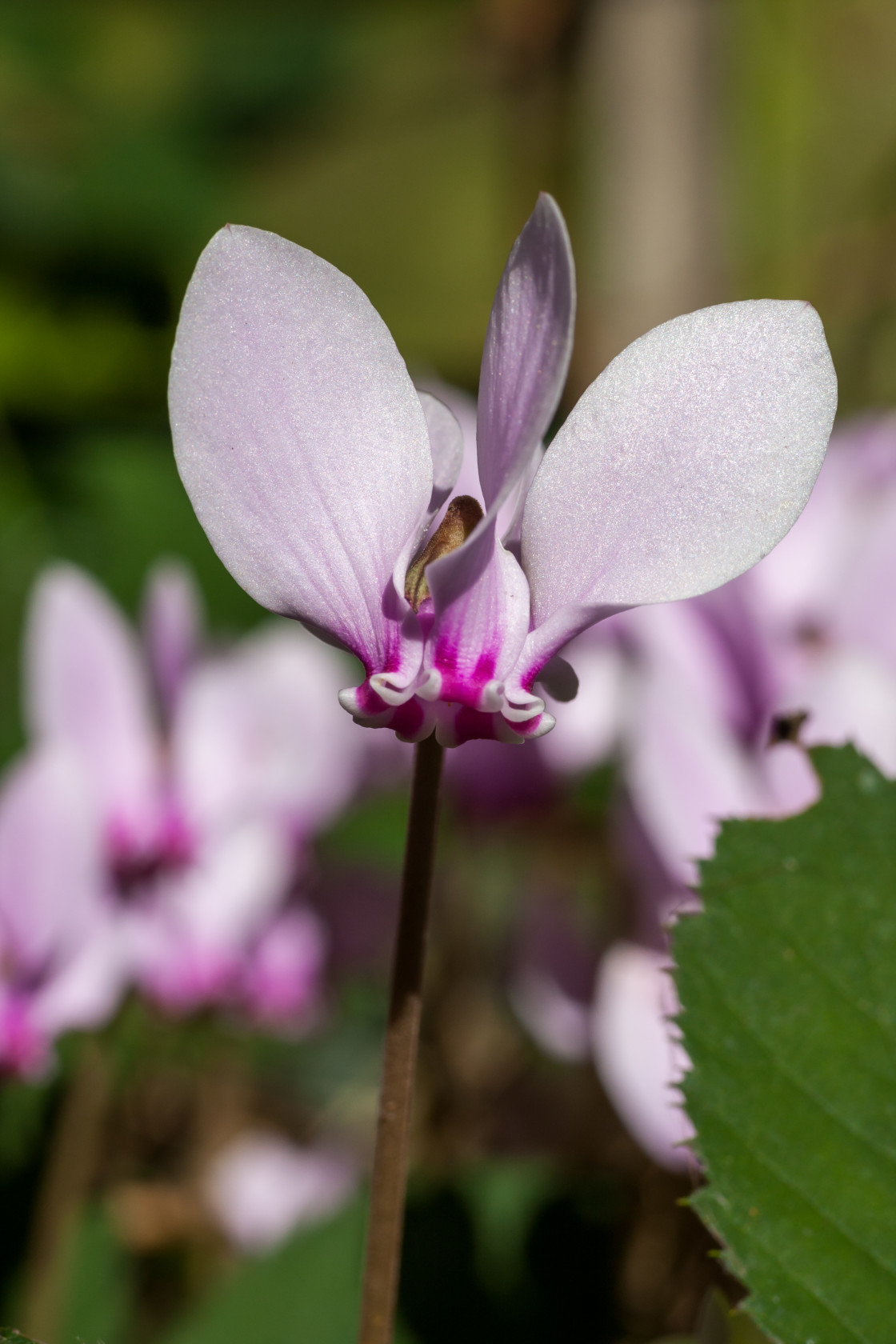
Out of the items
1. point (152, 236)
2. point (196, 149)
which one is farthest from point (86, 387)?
point (196, 149)

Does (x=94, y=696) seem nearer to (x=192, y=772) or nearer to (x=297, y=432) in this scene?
(x=192, y=772)

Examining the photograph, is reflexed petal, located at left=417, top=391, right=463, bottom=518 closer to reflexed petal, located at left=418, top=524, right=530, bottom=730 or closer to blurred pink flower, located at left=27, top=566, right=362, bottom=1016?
reflexed petal, located at left=418, top=524, right=530, bottom=730

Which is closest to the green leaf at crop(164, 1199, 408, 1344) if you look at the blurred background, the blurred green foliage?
the blurred background

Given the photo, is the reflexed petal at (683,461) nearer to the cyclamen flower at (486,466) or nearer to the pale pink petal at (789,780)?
the cyclamen flower at (486,466)

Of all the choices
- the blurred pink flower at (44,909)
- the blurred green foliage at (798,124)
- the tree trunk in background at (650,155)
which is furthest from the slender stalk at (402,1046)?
the tree trunk in background at (650,155)

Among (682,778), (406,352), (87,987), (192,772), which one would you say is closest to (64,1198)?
(87,987)

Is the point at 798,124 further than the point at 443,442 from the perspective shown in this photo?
Yes
